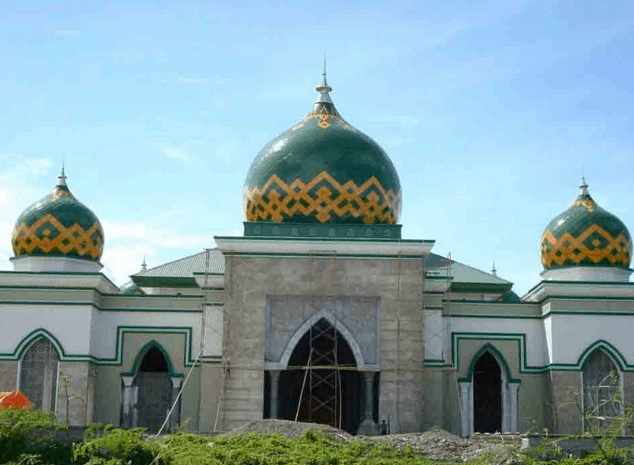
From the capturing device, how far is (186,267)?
28.3m

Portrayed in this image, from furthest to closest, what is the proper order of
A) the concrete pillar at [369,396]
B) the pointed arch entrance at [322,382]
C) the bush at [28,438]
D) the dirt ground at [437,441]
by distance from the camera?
the pointed arch entrance at [322,382] → the concrete pillar at [369,396] → the dirt ground at [437,441] → the bush at [28,438]

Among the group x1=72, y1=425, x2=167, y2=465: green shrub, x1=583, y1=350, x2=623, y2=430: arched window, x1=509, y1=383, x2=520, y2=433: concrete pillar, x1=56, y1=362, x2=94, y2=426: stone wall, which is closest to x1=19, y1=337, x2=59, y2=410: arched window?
x1=56, y1=362, x2=94, y2=426: stone wall

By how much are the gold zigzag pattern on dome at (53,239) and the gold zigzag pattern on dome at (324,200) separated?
4.20 metres

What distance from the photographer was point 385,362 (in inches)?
902

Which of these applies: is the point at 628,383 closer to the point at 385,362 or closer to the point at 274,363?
the point at 385,362

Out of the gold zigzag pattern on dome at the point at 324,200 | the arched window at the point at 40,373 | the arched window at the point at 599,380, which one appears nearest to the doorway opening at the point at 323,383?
the gold zigzag pattern on dome at the point at 324,200

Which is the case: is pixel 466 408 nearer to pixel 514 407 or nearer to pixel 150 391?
pixel 514 407

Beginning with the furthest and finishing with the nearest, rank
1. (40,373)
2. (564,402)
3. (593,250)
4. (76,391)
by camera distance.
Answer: (593,250)
(40,373)
(564,402)
(76,391)

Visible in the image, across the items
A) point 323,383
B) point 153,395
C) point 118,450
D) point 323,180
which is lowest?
point 118,450

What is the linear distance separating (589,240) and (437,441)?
30.6 feet

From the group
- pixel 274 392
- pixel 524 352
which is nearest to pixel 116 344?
pixel 274 392

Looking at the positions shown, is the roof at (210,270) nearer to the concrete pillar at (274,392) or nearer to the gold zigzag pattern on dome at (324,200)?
the gold zigzag pattern on dome at (324,200)

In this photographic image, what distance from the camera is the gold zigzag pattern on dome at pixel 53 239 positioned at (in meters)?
25.3

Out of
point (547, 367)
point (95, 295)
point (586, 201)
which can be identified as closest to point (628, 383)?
point (547, 367)
